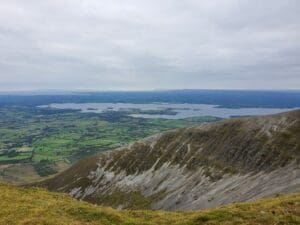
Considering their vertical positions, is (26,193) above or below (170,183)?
above

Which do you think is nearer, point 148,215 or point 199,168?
point 148,215

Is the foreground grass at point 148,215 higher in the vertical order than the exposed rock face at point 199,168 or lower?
higher

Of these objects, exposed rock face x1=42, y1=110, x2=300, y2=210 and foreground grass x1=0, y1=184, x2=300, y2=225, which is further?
exposed rock face x1=42, y1=110, x2=300, y2=210

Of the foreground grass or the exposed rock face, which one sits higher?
the foreground grass

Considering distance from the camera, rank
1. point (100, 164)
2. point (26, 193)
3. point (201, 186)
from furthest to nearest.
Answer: point (100, 164)
point (201, 186)
point (26, 193)

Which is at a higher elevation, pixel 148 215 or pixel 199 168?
pixel 148 215

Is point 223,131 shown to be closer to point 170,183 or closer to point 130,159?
point 170,183

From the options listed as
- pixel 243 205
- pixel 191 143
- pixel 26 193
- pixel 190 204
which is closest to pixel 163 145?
pixel 191 143

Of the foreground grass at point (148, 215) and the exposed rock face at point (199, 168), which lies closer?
the foreground grass at point (148, 215)
